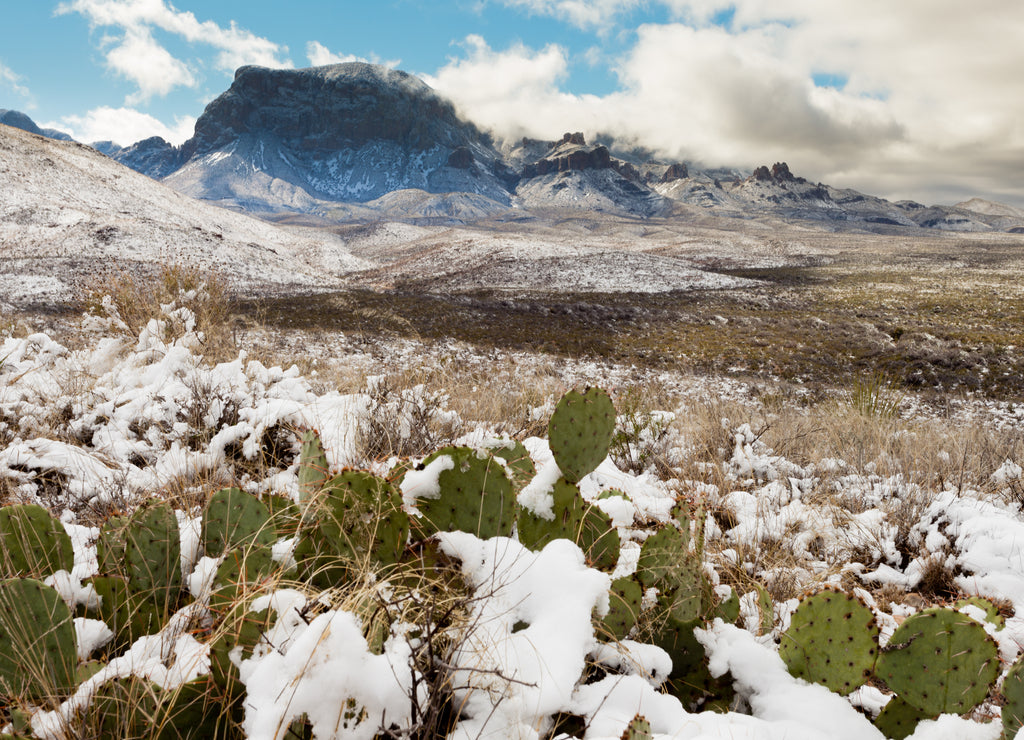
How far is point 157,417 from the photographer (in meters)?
3.89

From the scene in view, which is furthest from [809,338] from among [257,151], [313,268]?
[257,151]

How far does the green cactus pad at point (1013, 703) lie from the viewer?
3.88ft

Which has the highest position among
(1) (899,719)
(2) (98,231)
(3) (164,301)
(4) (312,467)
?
(2) (98,231)

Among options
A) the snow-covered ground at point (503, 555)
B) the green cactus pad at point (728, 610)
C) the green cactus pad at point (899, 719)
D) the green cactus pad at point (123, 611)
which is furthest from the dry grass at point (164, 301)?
the green cactus pad at point (899, 719)

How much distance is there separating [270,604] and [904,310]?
29.1m

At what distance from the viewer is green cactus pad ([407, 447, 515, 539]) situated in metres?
1.62

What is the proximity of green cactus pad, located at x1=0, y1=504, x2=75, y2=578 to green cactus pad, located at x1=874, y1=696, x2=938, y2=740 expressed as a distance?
8.35ft

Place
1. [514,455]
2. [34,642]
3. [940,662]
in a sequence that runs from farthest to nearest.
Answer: [514,455] → [940,662] → [34,642]

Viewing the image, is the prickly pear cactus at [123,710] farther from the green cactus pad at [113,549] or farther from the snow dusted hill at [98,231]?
the snow dusted hill at [98,231]

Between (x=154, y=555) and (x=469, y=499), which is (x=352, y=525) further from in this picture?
(x=154, y=555)

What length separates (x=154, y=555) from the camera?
1553 millimetres

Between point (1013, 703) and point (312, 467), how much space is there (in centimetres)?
211

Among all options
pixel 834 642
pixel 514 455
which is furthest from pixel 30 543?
pixel 834 642

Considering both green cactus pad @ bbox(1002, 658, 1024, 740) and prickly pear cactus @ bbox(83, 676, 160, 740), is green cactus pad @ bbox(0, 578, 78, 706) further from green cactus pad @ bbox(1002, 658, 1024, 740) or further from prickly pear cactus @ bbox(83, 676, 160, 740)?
green cactus pad @ bbox(1002, 658, 1024, 740)
